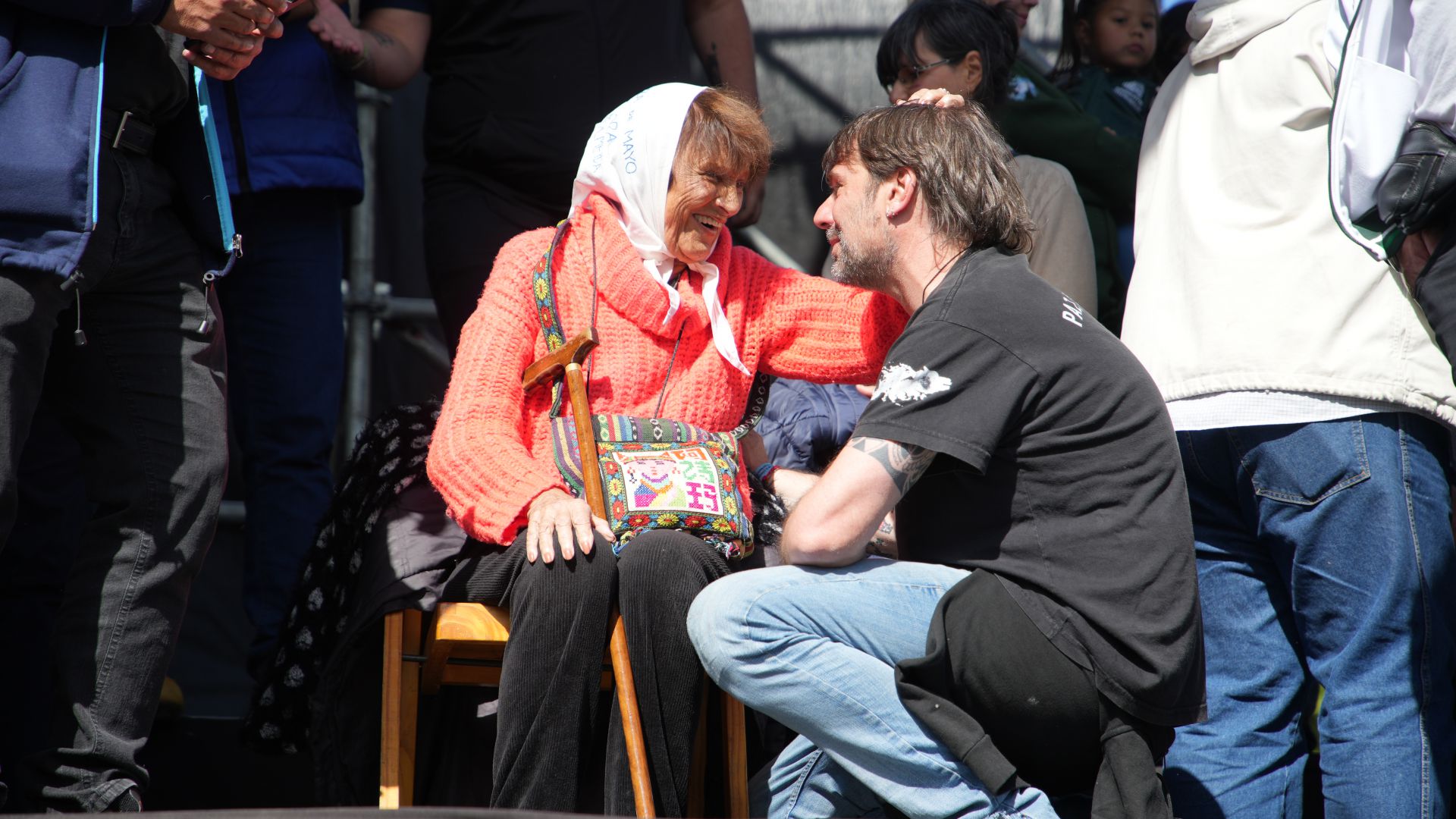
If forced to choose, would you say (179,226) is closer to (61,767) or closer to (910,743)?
(61,767)

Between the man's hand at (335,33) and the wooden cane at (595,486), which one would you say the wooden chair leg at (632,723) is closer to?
the wooden cane at (595,486)

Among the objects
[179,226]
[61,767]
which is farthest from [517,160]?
[61,767]

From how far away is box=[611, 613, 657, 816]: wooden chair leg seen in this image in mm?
2182

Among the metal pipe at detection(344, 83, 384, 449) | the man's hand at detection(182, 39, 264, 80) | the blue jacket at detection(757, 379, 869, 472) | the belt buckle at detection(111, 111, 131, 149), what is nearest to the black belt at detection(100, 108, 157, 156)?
the belt buckle at detection(111, 111, 131, 149)

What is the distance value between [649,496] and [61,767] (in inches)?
40.6

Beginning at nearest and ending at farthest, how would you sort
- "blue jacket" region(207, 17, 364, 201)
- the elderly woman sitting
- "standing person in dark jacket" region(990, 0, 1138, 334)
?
the elderly woman sitting, "blue jacket" region(207, 17, 364, 201), "standing person in dark jacket" region(990, 0, 1138, 334)

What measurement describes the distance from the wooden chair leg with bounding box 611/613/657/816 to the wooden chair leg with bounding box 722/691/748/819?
0.27 metres

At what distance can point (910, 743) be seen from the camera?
211 cm

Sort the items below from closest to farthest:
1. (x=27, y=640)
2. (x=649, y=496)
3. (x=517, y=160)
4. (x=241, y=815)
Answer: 1. (x=241, y=815)
2. (x=649, y=496)
3. (x=27, y=640)
4. (x=517, y=160)

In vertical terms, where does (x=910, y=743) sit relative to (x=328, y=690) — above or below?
above

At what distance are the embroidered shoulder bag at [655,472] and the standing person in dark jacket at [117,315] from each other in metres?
0.60

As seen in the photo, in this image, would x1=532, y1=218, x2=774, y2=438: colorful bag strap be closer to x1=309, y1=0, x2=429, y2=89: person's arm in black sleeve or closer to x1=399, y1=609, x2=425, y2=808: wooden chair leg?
x1=399, y1=609, x2=425, y2=808: wooden chair leg

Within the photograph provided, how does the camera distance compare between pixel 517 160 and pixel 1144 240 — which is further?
pixel 517 160

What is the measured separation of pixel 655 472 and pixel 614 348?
0.29 meters
